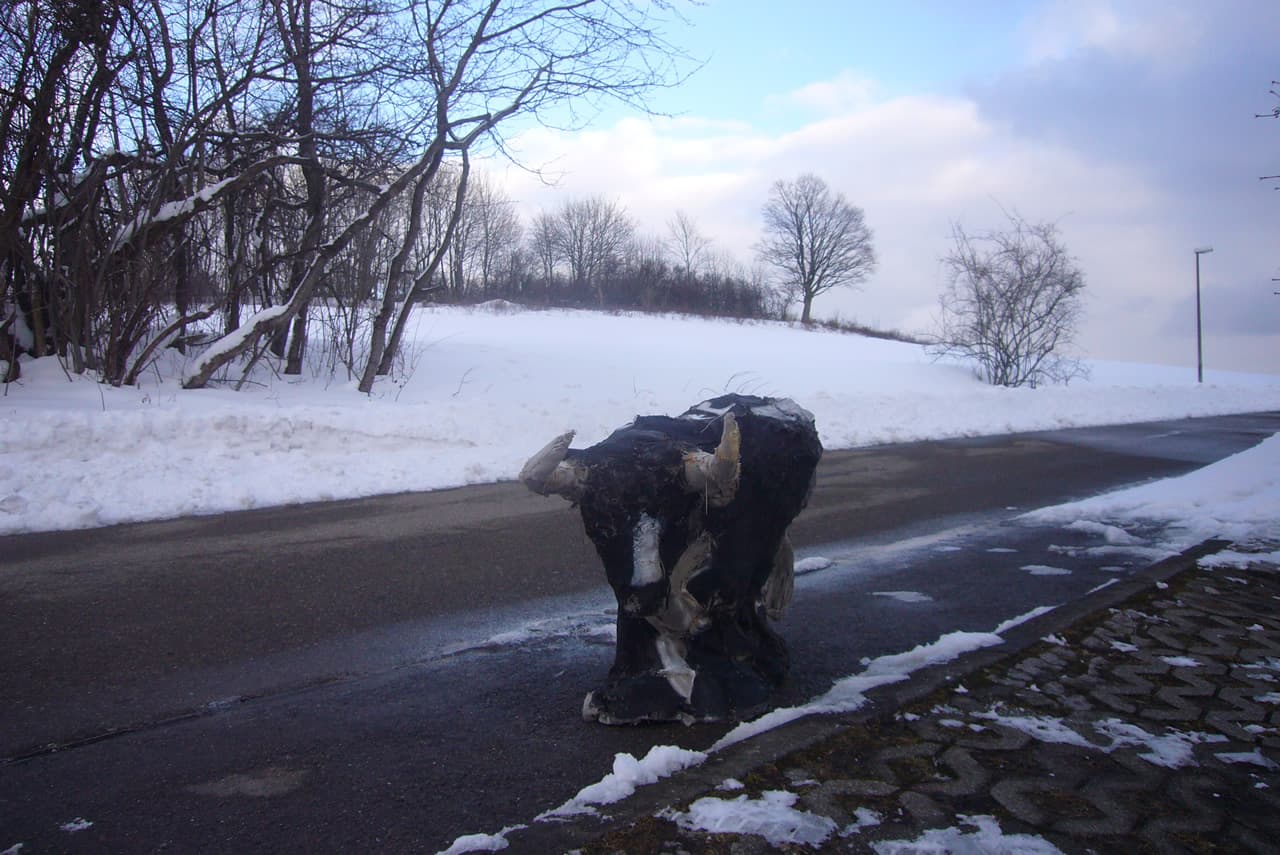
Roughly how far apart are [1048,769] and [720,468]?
159 centimetres

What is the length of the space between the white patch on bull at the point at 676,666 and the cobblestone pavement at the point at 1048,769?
1.76 ft

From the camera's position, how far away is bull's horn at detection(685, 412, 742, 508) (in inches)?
141

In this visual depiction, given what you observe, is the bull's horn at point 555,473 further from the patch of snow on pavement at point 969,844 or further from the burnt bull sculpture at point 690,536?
the patch of snow on pavement at point 969,844

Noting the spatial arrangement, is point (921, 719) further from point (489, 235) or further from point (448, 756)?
point (489, 235)

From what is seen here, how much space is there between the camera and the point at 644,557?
3711 mm

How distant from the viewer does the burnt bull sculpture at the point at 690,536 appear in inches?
145

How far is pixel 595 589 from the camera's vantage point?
6.18 metres

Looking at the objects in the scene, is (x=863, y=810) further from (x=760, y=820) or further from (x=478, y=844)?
(x=478, y=844)

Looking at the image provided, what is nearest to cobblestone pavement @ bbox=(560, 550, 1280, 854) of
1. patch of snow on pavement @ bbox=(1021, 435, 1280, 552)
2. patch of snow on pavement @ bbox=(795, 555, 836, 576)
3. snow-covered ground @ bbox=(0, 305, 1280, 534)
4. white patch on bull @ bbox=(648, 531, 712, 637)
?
white patch on bull @ bbox=(648, 531, 712, 637)

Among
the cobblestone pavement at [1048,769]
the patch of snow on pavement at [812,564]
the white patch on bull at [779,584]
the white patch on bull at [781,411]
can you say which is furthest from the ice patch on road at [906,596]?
the white patch on bull at [781,411]

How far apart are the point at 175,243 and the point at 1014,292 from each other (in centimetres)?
2150

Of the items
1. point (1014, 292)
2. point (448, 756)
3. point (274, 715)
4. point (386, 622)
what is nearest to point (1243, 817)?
point (448, 756)

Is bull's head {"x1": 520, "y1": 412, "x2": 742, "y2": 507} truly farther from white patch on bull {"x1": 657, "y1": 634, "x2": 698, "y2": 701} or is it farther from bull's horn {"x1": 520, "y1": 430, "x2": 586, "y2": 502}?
white patch on bull {"x1": 657, "y1": 634, "x2": 698, "y2": 701}

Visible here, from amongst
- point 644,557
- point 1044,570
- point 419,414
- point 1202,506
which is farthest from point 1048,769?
point 419,414
